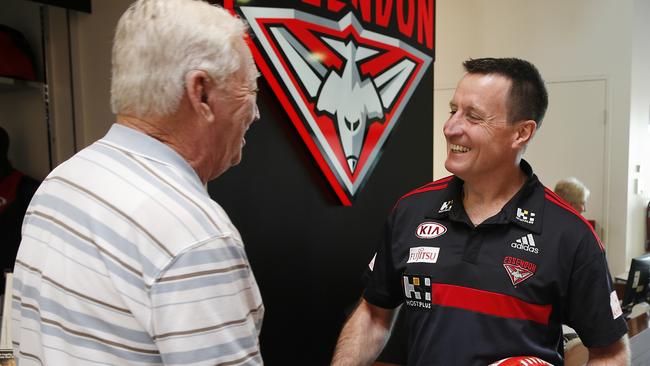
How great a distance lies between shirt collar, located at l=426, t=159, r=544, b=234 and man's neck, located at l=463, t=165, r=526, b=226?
2 cm

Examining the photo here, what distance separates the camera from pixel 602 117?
4934 mm

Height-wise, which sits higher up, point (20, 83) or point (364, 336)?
point (20, 83)

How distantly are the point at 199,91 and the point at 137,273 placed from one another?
277 millimetres

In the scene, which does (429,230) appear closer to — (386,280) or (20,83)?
(386,280)

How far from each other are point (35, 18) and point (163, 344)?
1872 millimetres

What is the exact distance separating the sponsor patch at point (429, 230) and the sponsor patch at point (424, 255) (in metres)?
0.04

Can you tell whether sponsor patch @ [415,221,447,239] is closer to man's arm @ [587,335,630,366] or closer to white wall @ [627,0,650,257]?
man's arm @ [587,335,630,366]

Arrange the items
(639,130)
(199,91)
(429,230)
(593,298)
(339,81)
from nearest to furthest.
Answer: (199,91)
(593,298)
(429,230)
(339,81)
(639,130)

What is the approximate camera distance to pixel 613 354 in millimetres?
1294

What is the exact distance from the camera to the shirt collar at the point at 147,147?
76cm

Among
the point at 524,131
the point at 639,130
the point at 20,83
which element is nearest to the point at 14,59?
the point at 20,83

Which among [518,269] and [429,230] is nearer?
[518,269]

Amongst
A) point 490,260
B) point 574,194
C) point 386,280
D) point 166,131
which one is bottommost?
point 574,194

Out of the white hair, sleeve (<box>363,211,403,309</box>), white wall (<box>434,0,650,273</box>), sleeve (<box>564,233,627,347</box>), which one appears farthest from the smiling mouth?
white wall (<box>434,0,650,273</box>)
